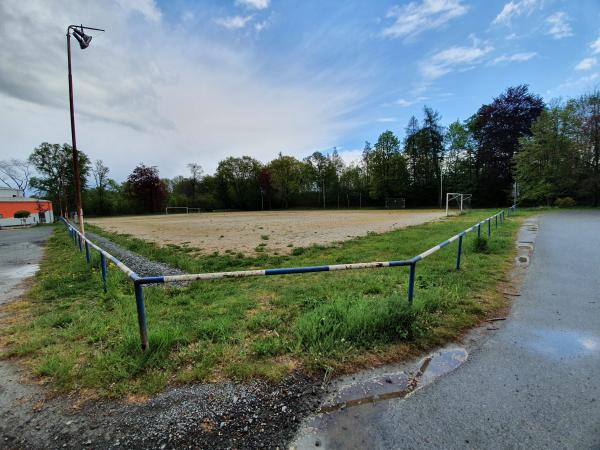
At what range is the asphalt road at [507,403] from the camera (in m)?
1.99

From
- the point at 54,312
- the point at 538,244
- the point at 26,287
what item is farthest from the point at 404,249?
the point at 26,287

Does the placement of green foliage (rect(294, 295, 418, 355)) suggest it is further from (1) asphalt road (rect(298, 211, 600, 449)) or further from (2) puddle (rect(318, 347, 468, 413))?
(1) asphalt road (rect(298, 211, 600, 449))

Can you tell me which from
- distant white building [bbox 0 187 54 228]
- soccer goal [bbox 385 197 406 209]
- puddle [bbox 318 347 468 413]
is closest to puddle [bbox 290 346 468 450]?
puddle [bbox 318 347 468 413]

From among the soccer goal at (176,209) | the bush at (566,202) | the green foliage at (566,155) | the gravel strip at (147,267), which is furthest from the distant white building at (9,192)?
the bush at (566,202)

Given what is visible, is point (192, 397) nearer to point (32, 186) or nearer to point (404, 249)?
point (404, 249)

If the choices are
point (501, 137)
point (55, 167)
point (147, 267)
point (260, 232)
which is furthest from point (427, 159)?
point (55, 167)

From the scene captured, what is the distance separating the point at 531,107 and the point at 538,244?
50306 millimetres

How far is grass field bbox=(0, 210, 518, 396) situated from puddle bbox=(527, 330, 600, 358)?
0.70 m

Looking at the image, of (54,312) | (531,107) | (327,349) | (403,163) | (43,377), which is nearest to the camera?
(43,377)

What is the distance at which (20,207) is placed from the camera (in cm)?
4019

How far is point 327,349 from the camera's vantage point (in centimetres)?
313

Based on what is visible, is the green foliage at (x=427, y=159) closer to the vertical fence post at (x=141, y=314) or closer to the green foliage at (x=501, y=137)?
the green foliage at (x=501, y=137)

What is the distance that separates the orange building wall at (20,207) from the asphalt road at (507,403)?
53.0 metres

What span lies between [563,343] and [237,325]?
3.85m
